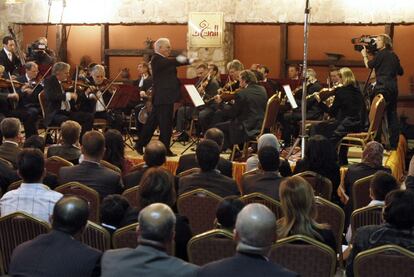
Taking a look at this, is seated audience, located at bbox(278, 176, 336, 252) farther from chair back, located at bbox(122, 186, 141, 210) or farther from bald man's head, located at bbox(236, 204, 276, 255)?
chair back, located at bbox(122, 186, 141, 210)

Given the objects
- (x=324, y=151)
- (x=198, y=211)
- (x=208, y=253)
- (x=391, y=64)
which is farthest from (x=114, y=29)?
(x=208, y=253)

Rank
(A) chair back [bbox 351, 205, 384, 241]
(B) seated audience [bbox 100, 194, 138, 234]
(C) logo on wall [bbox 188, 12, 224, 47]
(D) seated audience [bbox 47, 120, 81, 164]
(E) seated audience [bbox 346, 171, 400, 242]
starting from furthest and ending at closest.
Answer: (C) logo on wall [bbox 188, 12, 224, 47] < (D) seated audience [bbox 47, 120, 81, 164] < (E) seated audience [bbox 346, 171, 400, 242] < (A) chair back [bbox 351, 205, 384, 241] < (B) seated audience [bbox 100, 194, 138, 234]

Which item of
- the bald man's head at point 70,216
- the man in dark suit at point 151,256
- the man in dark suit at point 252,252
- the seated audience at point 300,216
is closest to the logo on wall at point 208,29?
the seated audience at point 300,216

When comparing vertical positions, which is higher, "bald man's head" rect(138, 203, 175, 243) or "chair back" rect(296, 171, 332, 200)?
"bald man's head" rect(138, 203, 175, 243)

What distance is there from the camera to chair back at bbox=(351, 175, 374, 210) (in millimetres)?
5359

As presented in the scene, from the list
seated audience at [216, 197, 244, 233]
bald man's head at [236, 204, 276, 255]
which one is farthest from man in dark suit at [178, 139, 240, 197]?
bald man's head at [236, 204, 276, 255]

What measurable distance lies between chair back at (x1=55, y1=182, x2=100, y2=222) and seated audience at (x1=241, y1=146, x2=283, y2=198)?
1060 mm

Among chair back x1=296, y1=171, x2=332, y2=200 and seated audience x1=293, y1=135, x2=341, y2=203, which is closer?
chair back x1=296, y1=171, x2=332, y2=200

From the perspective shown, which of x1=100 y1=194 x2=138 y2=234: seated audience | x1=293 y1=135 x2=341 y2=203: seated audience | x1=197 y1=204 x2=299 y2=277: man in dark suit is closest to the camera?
→ x1=197 y1=204 x2=299 y2=277: man in dark suit

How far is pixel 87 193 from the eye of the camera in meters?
4.87

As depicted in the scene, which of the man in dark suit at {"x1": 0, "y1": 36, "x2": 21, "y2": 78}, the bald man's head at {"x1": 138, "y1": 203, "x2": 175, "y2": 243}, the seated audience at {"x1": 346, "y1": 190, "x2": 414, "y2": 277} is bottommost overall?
the seated audience at {"x1": 346, "y1": 190, "x2": 414, "y2": 277}

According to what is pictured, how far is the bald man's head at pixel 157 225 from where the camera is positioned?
3.13m

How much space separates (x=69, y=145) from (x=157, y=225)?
11.9 feet

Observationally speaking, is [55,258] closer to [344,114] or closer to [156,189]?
[156,189]
